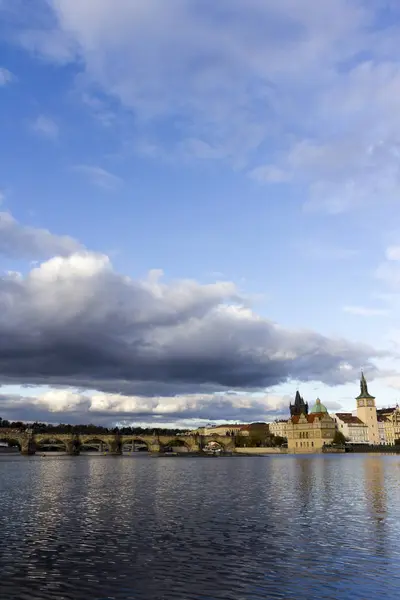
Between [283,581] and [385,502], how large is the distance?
29002 mm

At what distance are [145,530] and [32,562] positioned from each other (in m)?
9.77

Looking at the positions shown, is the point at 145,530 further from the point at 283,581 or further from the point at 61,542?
the point at 283,581

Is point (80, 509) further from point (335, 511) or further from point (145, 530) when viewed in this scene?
point (335, 511)

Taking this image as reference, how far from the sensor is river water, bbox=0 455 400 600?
21.9 metres

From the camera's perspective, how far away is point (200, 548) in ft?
95.5

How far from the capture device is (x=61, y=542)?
100 ft

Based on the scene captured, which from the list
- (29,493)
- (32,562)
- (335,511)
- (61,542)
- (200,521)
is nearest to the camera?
(32,562)

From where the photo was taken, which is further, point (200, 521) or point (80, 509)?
point (80, 509)

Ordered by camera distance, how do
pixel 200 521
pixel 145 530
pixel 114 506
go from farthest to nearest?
pixel 114 506 < pixel 200 521 < pixel 145 530

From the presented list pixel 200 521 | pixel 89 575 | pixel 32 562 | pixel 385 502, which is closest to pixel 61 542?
pixel 32 562

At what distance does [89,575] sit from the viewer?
23.8m

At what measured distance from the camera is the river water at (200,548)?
21906 mm

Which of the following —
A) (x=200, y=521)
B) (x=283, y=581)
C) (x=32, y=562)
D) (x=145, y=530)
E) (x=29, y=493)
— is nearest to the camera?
(x=283, y=581)

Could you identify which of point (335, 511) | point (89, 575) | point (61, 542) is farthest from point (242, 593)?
point (335, 511)
